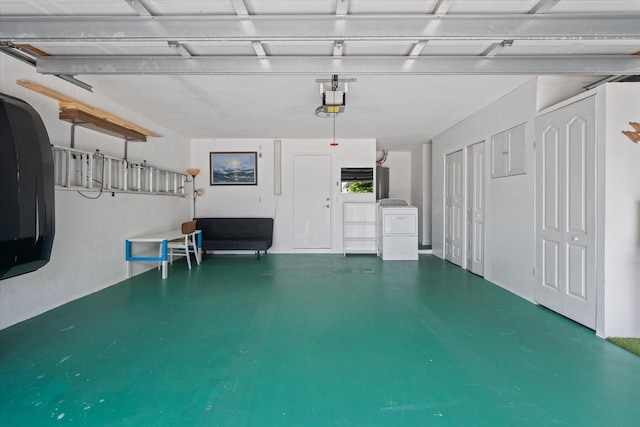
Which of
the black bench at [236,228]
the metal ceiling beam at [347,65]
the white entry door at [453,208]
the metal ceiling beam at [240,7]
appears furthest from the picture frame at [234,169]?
the metal ceiling beam at [240,7]

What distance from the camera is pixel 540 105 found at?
3.67 metres

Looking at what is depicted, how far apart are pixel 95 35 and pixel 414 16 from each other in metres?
2.34

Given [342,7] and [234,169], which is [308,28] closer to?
[342,7]

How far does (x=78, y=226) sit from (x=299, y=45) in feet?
11.2

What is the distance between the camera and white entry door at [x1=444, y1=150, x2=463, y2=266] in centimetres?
581

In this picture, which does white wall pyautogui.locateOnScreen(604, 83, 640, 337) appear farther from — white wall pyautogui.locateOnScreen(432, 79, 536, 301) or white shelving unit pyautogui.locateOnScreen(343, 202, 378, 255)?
white shelving unit pyautogui.locateOnScreen(343, 202, 378, 255)

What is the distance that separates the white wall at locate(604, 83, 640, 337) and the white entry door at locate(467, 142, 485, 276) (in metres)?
2.14

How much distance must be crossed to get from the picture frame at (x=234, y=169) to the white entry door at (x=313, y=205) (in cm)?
100

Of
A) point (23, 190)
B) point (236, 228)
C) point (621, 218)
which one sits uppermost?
point (23, 190)

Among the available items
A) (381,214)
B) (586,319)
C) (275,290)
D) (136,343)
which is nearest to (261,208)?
(381,214)

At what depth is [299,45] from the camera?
2812 millimetres

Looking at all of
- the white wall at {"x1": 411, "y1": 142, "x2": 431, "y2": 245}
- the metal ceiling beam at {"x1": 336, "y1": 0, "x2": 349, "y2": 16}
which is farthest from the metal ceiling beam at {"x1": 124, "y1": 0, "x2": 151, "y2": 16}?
the white wall at {"x1": 411, "y1": 142, "x2": 431, "y2": 245}

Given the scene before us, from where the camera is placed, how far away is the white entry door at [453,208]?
5.81 meters

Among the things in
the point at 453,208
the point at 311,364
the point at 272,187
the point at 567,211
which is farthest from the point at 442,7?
the point at 272,187
